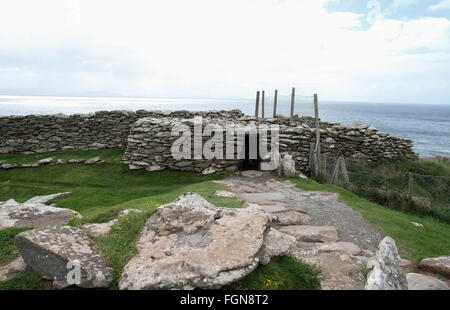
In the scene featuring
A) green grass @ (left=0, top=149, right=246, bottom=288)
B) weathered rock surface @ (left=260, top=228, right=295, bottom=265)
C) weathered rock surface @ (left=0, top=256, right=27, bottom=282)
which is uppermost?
weathered rock surface @ (left=260, top=228, right=295, bottom=265)

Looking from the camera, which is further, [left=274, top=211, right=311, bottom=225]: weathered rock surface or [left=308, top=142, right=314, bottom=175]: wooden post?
[left=308, top=142, right=314, bottom=175]: wooden post

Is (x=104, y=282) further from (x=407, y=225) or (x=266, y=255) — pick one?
(x=407, y=225)

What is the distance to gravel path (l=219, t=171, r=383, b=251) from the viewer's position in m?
6.68

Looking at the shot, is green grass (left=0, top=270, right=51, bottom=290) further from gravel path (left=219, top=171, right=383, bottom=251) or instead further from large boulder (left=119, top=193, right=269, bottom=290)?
gravel path (left=219, top=171, right=383, bottom=251)

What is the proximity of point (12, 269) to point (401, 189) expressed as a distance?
38.2ft

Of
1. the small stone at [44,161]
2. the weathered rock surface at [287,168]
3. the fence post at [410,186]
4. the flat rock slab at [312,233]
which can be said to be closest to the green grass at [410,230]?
the fence post at [410,186]

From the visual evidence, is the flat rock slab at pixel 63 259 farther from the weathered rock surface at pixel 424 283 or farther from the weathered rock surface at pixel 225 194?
the weathered rock surface at pixel 225 194

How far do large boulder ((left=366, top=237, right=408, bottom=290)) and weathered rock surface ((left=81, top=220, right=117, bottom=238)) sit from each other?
4076 mm

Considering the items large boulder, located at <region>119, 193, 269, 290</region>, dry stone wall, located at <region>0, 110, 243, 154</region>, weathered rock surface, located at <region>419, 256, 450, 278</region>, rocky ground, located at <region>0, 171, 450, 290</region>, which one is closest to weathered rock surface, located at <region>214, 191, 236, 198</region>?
rocky ground, located at <region>0, 171, 450, 290</region>

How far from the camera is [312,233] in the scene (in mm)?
6254

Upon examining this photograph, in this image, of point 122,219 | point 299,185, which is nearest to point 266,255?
point 122,219

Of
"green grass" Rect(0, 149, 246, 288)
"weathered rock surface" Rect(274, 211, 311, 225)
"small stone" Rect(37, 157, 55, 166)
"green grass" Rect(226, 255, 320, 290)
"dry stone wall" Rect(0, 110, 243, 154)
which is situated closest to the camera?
"green grass" Rect(226, 255, 320, 290)
